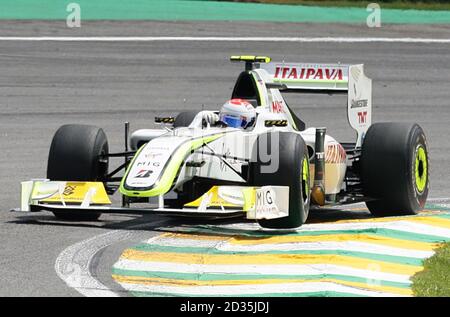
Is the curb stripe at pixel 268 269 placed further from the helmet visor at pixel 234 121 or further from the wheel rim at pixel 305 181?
the helmet visor at pixel 234 121

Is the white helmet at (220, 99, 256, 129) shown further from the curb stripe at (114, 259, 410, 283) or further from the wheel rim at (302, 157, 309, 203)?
the curb stripe at (114, 259, 410, 283)

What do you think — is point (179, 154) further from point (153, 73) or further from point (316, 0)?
point (316, 0)

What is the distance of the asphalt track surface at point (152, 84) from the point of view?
15310 millimetres

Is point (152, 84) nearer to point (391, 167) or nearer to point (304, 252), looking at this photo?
point (391, 167)

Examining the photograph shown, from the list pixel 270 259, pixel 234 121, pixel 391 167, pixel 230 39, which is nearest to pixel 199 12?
pixel 230 39

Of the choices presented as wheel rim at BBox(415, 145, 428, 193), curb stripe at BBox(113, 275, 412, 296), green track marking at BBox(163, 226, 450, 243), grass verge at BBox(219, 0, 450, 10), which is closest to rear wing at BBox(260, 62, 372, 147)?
wheel rim at BBox(415, 145, 428, 193)

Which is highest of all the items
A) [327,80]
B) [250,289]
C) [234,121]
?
[327,80]

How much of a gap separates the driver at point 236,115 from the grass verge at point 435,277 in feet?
8.07

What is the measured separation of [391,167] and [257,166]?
1.56m

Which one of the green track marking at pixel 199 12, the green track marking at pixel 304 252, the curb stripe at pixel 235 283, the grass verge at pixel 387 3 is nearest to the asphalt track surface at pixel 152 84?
the green track marking at pixel 199 12

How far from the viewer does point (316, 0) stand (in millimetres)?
30375

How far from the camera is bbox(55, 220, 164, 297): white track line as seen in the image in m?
8.31

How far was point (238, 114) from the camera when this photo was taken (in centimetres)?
1163
